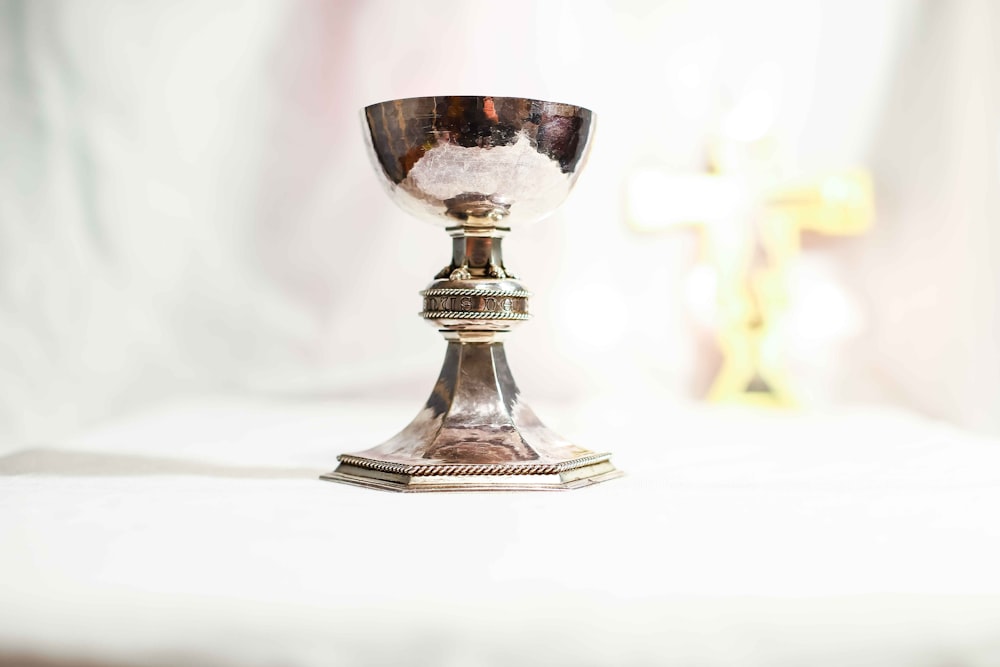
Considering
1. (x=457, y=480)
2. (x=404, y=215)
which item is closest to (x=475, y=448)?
(x=457, y=480)

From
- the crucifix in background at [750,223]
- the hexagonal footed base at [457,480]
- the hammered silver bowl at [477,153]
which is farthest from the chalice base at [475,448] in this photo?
the crucifix in background at [750,223]

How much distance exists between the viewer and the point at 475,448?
717mm

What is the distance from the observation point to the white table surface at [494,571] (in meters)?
0.45

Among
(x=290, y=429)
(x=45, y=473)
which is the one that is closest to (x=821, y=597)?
(x=45, y=473)

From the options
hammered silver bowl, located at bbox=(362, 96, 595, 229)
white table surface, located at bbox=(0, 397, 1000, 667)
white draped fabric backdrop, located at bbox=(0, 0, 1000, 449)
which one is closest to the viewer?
white table surface, located at bbox=(0, 397, 1000, 667)

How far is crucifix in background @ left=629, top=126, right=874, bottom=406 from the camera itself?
1.52 m

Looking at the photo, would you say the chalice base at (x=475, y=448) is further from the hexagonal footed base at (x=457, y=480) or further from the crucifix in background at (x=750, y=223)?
the crucifix in background at (x=750, y=223)

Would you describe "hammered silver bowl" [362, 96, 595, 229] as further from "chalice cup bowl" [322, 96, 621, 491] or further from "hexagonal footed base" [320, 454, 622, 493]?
"hexagonal footed base" [320, 454, 622, 493]

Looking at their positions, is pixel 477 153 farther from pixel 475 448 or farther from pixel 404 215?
pixel 404 215

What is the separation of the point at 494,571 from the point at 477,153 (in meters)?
0.30

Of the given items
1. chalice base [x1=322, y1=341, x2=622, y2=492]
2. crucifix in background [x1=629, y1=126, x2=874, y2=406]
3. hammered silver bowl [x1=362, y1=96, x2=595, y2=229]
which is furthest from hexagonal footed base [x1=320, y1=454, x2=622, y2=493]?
crucifix in background [x1=629, y1=126, x2=874, y2=406]

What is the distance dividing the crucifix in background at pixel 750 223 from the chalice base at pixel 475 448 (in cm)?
80

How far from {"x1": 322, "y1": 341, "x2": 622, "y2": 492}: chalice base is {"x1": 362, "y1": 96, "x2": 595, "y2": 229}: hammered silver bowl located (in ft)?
0.33

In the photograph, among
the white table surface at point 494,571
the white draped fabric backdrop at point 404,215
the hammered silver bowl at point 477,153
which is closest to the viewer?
the white table surface at point 494,571
